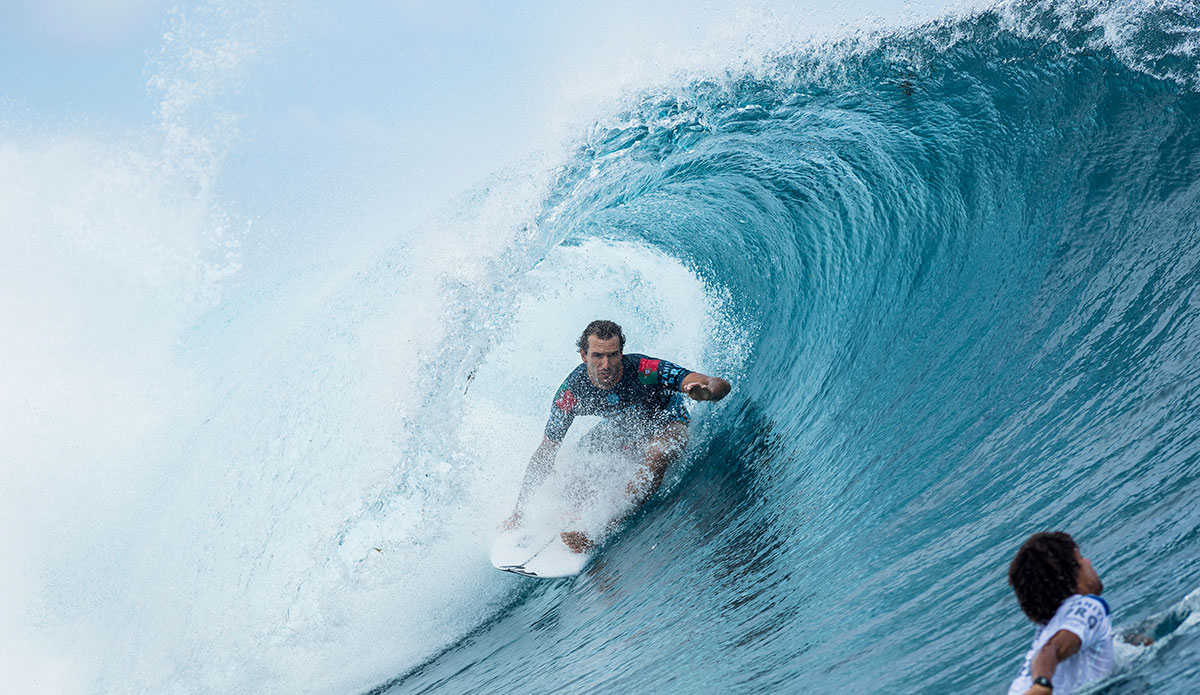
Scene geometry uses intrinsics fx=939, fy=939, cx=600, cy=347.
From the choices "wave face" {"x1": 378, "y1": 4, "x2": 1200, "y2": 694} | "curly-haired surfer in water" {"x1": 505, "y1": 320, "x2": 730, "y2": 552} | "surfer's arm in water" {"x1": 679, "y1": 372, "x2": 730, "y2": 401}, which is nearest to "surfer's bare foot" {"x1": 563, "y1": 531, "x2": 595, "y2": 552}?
"curly-haired surfer in water" {"x1": 505, "y1": 320, "x2": 730, "y2": 552}

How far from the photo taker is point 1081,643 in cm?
183

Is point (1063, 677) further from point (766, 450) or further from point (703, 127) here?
point (703, 127)

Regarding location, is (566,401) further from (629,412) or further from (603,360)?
(603,360)

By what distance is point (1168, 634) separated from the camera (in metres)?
2.03

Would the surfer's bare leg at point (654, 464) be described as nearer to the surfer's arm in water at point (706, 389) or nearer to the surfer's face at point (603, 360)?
the surfer's face at point (603, 360)

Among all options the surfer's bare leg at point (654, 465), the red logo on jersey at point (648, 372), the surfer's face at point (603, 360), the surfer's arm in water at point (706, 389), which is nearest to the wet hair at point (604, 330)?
the surfer's face at point (603, 360)

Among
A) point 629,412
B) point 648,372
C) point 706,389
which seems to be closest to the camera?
point 706,389

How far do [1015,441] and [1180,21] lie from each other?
375 cm

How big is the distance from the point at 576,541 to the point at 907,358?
2.06 meters

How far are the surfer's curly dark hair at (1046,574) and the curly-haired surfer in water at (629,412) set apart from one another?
3.32 m

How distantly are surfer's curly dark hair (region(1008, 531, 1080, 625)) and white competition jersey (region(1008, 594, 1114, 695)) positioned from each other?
20 mm

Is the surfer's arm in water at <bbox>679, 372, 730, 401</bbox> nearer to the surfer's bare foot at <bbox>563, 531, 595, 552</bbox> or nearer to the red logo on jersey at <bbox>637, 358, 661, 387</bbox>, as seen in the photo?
the red logo on jersey at <bbox>637, 358, 661, 387</bbox>

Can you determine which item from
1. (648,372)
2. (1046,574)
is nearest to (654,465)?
(648,372)

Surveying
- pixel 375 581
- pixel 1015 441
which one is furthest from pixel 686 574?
pixel 375 581
